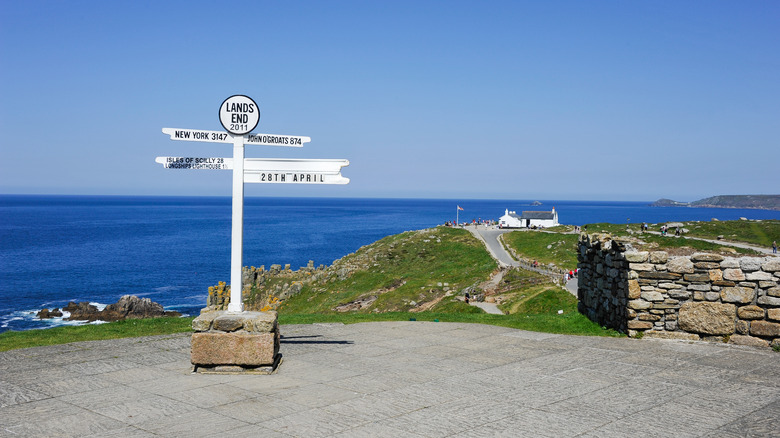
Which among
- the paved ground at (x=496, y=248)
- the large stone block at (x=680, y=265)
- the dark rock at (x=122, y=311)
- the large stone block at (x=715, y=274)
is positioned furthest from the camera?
the paved ground at (x=496, y=248)

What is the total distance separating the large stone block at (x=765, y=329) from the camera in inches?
426

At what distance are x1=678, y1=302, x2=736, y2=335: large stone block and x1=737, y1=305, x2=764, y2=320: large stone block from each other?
11 cm

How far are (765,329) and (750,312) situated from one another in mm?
357

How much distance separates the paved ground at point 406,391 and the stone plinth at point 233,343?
273 millimetres

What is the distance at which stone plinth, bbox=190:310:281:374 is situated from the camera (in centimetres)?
869

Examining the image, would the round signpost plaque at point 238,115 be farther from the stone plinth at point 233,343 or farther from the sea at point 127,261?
the sea at point 127,261

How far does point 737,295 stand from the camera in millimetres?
11109

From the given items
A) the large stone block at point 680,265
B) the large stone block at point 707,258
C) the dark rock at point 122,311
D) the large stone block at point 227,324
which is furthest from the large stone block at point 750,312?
the dark rock at point 122,311

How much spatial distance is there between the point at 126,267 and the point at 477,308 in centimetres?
5725

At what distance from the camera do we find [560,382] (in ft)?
27.3

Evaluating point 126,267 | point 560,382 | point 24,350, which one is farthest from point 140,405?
point 126,267

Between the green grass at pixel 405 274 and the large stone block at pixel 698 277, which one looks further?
the green grass at pixel 405 274

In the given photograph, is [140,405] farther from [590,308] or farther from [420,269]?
[420,269]

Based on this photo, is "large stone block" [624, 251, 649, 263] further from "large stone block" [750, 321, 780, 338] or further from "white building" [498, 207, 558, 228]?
"white building" [498, 207, 558, 228]
